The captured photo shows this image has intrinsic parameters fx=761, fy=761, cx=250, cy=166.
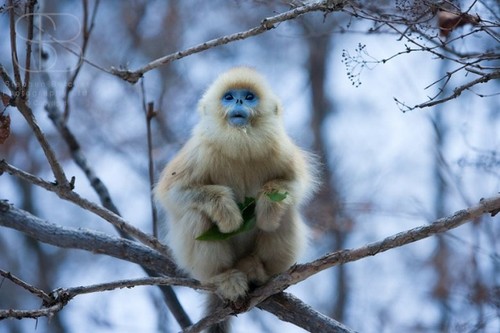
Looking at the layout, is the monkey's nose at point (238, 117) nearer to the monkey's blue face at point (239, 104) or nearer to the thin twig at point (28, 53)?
the monkey's blue face at point (239, 104)

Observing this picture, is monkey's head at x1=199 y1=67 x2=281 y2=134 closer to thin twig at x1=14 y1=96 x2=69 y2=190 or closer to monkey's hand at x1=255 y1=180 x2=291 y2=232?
monkey's hand at x1=255 y1=180 x2=291 y2=232

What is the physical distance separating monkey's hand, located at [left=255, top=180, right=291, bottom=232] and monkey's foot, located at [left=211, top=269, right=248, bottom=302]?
1.15ft

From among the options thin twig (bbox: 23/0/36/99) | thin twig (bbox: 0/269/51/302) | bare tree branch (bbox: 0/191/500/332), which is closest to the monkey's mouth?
bare tree branch (bbox: 0/191/500/332)

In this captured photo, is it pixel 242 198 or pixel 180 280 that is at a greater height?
pixel 242 198

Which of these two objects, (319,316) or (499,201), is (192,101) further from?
(499,201)

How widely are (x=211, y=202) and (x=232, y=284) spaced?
0.53 metres

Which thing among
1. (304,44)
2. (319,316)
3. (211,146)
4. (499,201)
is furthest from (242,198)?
(304,44)

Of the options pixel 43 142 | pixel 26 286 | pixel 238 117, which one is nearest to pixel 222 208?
pixel 238 117

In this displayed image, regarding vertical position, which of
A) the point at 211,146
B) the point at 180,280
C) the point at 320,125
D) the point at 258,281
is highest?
the point at 320,125

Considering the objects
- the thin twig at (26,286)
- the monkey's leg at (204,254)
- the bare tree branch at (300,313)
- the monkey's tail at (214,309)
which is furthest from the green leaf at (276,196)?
the thin twig at (26,286)

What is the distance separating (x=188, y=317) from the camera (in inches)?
225

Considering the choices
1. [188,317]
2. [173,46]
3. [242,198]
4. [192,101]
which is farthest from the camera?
[173,46]

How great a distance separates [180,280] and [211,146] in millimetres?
1049

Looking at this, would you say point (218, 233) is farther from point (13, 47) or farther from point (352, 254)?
point (13, 47)
